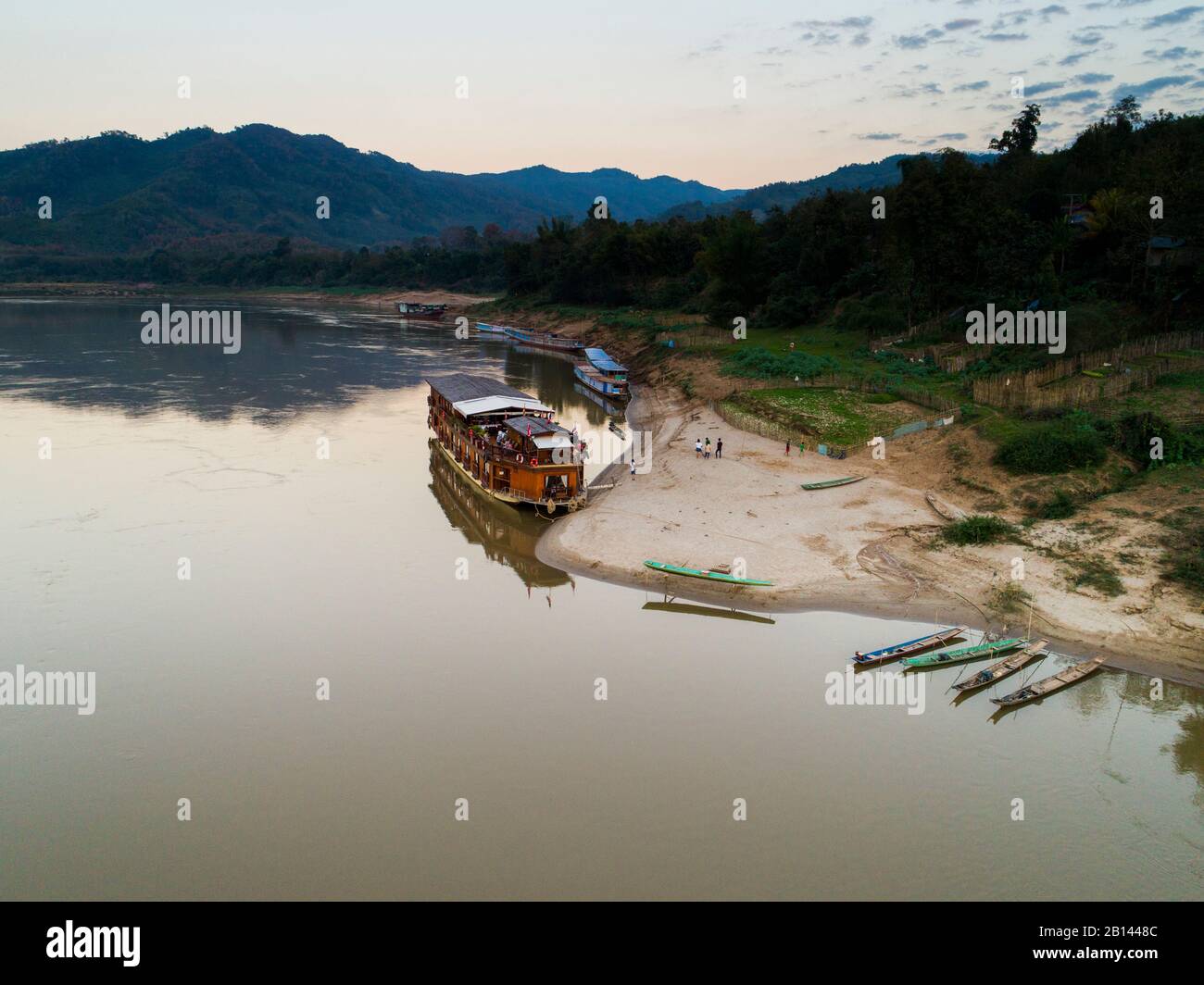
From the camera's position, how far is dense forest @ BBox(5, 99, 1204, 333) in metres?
51.3

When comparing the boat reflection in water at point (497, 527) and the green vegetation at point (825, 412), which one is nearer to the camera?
the boat reflection in water at point (497, 527)

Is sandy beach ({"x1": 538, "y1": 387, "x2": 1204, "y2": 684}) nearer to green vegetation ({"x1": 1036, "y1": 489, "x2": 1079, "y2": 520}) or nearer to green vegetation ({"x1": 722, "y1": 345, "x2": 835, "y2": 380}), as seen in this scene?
green vegetation ({"x1": 1036, "y1": 489, "x2": 1079, "y2": 520})

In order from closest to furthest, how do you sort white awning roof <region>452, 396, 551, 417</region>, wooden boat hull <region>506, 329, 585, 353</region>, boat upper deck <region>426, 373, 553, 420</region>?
white awning roof <region>452, 396, 551, 417</region> → boat upper deck <region>426, 373, 553, 420</region> → wooden boat hull <region>506, 329, 585, 353</region>

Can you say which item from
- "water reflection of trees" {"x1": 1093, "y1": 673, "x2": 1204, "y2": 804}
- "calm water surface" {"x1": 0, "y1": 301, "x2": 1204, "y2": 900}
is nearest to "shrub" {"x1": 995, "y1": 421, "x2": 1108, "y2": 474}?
"calm water surface" {"x1": 0, "y1": 301, "x2": 1204, "y2": 900}

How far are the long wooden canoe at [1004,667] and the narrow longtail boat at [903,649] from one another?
1.57 metres

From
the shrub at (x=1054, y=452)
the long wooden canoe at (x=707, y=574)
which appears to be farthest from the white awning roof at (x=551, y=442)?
the shrub at (x=1054, y=452)

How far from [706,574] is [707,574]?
34 millimetres

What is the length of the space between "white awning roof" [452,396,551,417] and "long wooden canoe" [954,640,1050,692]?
75.3ft

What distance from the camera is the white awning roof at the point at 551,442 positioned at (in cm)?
3556

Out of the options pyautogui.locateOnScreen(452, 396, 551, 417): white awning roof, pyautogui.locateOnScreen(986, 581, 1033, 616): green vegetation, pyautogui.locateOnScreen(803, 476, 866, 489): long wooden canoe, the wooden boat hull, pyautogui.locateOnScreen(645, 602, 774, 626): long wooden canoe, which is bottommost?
pyautogui.locateOnScreen(645, 602, 774, 626): long wooden canoe

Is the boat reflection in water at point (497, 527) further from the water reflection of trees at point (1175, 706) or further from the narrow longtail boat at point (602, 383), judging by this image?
the narrow longtail boat at point (602, 383)

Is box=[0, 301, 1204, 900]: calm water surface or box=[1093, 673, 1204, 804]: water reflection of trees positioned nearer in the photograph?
box=[0, 301, 1204, 900]: calm water surface

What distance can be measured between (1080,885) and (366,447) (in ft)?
134

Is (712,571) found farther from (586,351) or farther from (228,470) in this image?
(586,351)
